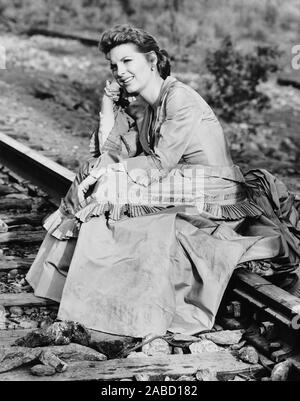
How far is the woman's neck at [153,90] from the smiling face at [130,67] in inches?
1.1

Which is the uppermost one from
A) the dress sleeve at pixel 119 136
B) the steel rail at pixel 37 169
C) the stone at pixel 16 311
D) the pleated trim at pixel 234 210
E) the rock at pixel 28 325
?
the dress sleeve at pixel 119 136

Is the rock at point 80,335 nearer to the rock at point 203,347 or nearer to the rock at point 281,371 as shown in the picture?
the rock at point 203,347

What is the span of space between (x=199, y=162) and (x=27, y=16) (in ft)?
45.8

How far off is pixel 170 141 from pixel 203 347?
3.65 ft

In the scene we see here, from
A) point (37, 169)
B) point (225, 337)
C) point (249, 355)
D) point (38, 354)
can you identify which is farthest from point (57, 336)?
point (37, 169)

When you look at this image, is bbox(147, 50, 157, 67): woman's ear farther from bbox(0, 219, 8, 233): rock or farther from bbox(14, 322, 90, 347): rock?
bbox(0, 219, 8, 233): rock

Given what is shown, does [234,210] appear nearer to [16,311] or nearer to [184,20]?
[16,311]

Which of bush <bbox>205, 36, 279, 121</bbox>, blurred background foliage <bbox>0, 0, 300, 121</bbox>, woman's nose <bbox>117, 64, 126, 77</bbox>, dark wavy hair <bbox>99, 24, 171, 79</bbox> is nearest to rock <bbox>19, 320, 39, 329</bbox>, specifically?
woman's nose <bbox>117, 64, 126, 77</bbox>

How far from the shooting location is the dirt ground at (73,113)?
864cm

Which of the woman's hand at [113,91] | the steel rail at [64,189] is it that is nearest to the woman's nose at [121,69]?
the woman's hand at [113,91]

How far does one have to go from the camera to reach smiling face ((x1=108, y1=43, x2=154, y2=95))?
4.21 meters
